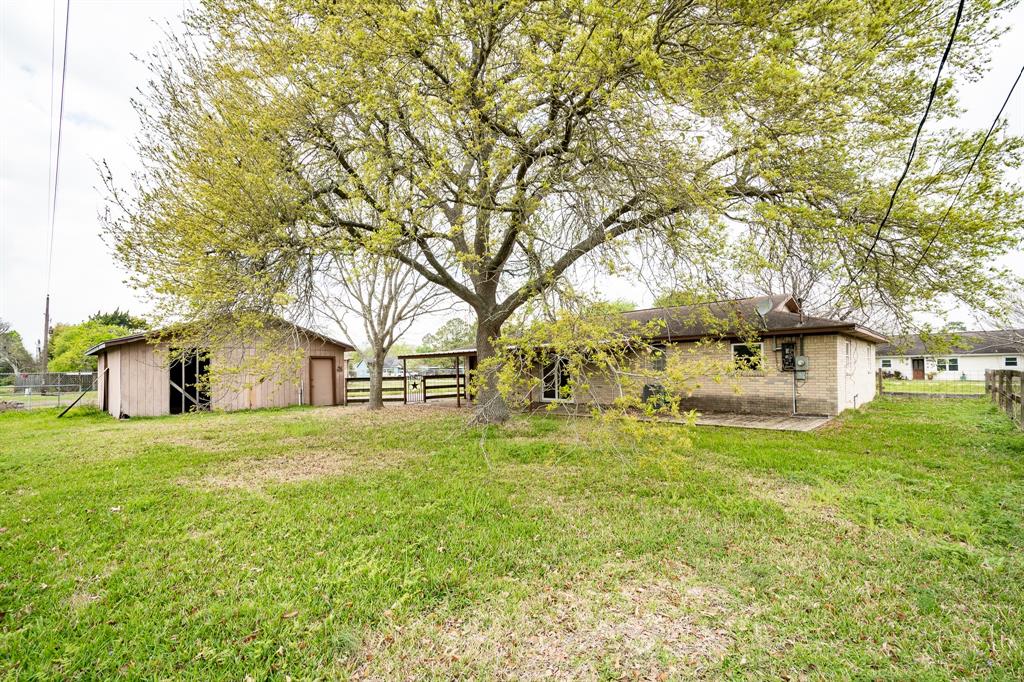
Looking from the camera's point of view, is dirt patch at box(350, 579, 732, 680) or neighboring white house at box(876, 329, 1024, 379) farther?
neighboring white house at box(876, 329, 1024, 379)

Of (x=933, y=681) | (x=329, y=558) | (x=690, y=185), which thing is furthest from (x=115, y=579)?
(x=690, y=185)

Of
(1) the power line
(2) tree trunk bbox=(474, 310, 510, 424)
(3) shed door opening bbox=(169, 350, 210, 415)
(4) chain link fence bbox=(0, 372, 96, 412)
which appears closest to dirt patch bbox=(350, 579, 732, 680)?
(2) tree trunk bbox=(474, 310, 510, 424)

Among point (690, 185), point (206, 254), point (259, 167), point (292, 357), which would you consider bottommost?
point (292, 357)

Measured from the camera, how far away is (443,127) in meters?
6.02

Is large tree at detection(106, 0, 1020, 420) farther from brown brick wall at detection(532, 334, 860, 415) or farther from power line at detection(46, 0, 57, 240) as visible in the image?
brown brick wall at detection(532, 334, 860, 415)

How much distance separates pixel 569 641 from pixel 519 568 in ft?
3.27

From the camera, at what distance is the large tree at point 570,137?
16.8 ft

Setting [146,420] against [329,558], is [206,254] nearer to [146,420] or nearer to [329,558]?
[329,558]

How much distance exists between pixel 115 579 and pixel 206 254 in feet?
15.3

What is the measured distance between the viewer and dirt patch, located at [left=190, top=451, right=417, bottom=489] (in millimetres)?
6609

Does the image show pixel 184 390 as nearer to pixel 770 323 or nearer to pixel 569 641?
pixel 569 641

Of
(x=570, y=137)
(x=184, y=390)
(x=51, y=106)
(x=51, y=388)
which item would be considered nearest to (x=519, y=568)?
(x=570, y=137)

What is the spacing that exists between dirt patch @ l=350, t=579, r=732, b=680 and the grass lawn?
2cm

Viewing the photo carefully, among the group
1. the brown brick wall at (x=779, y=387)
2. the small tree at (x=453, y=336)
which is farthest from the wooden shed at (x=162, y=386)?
the brown brick wall at (x=779, y=387)
